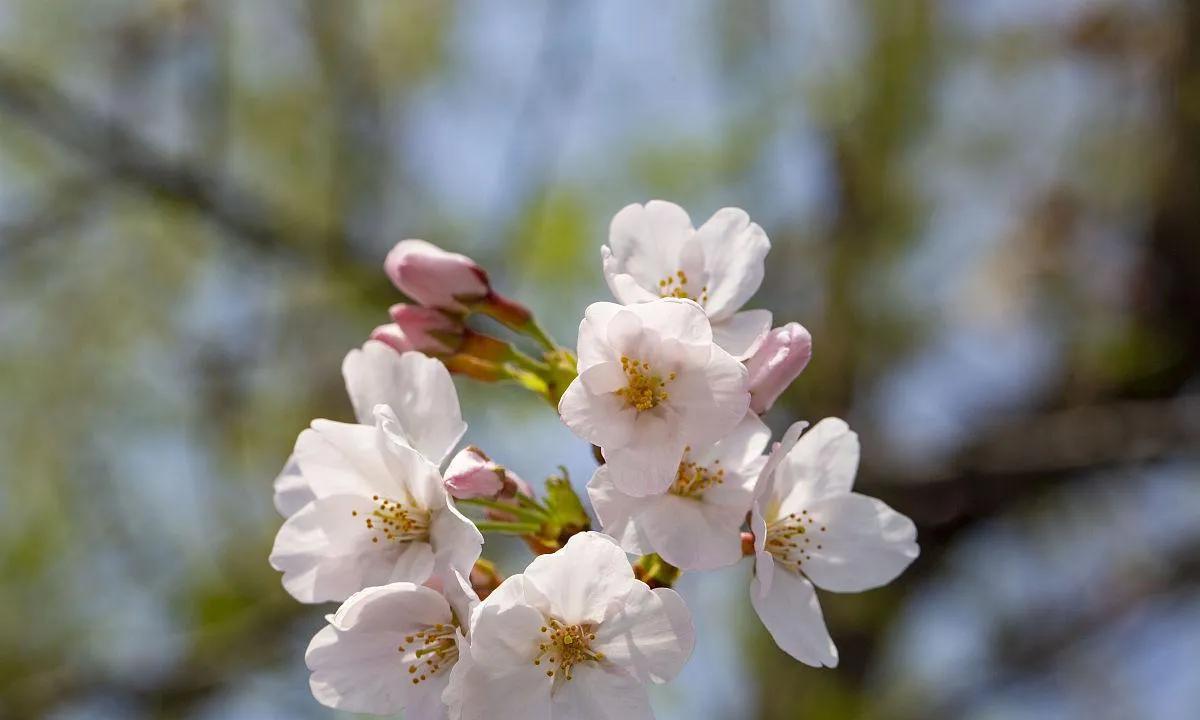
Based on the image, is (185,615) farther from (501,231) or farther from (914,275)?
(914,275)

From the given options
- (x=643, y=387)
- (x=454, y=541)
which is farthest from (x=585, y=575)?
(x=643, y=387)

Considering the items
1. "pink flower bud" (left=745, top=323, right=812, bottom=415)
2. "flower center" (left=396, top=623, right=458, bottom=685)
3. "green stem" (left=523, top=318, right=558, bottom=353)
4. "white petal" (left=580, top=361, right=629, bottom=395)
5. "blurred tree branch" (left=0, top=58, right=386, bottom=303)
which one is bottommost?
"flower center" (left=396, top=623, right=458, bottom=685)

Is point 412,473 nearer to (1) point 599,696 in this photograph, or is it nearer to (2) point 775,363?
(1) point 599,696

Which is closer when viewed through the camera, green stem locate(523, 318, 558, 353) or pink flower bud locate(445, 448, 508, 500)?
pink flower bud locate(445, 448, 508, 500)

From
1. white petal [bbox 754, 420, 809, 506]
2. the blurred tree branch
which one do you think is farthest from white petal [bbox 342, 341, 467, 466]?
the blurred tree branch

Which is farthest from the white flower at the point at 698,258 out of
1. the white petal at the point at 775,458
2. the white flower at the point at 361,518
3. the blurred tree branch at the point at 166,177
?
the blurred tree branch at the point at 166,177

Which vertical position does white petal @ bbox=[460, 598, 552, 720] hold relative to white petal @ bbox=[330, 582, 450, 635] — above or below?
below

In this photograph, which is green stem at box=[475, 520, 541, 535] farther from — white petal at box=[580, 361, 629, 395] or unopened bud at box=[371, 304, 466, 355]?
unopened bud at box=[371, 304, 466, 355]
